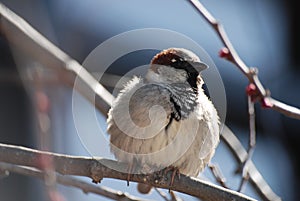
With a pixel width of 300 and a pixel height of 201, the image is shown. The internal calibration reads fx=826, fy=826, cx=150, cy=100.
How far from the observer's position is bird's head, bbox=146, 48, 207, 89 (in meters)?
2.90

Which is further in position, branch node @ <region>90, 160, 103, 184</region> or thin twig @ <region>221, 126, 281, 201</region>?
thin twig @ <region>221, 126, 281, 201</region>

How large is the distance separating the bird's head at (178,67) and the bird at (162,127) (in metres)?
0.03

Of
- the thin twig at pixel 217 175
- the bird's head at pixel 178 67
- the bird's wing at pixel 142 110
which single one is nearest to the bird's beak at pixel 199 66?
the bird's head at pixel 178 67

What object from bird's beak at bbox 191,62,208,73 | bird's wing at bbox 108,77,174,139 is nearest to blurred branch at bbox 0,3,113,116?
bird's wing at bbox 108,77,174,139

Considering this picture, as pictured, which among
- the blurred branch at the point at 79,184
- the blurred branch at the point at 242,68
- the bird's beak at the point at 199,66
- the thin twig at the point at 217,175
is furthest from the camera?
the bird's beak at the point at 199,66

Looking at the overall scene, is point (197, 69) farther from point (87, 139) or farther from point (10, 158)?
point (10, 158)

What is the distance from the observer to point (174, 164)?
269 cm

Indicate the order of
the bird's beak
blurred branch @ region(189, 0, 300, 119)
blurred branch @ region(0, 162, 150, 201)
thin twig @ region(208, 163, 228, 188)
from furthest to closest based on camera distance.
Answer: the bird's beak
thin twig @ region(208, 163, 228, 188)
blurred branch @ region(0, 162, 150, 201)
blurred branch @ region(189, 0, 300, 119)

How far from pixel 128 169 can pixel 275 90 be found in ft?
6.07

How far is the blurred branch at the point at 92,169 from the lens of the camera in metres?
2.37

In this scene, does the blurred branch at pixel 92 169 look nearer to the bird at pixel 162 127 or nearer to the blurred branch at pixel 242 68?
the bird at pixel 162 127

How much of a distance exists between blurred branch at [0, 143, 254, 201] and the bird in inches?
4.3

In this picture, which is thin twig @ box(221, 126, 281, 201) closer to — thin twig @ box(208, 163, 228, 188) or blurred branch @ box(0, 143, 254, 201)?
thin twig @ box(208, 163, 228, 188)

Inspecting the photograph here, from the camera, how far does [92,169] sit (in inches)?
96.3
